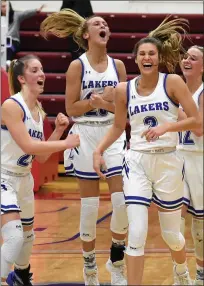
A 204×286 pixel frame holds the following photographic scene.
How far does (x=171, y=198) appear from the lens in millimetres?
4227

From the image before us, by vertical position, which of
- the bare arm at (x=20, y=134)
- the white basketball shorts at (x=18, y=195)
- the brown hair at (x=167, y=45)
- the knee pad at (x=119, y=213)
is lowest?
the knee pad at (x=119, y=213)

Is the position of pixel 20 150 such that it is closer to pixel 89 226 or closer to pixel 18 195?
pixel 18 195

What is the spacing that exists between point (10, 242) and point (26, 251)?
451 mm

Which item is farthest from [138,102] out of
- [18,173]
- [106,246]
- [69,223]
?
[69,223]

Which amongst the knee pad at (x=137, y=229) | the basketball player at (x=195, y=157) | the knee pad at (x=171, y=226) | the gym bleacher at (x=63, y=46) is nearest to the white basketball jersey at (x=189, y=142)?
the basketball player at (x=195, y=157)

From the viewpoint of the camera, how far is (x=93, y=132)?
4867 mm

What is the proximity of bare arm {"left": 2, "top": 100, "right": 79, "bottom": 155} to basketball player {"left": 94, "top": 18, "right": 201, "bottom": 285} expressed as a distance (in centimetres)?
25

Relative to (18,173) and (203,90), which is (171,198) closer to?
(203,90)

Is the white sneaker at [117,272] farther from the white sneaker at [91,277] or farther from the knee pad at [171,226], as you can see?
the knee pad at [171,226]

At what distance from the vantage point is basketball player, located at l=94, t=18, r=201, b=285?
13.5ft

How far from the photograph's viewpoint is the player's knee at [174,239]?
424 centimetres

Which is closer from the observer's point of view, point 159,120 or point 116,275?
point 159,120

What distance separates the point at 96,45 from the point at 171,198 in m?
Answer: 1.10

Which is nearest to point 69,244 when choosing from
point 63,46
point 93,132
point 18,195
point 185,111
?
point 93,132
